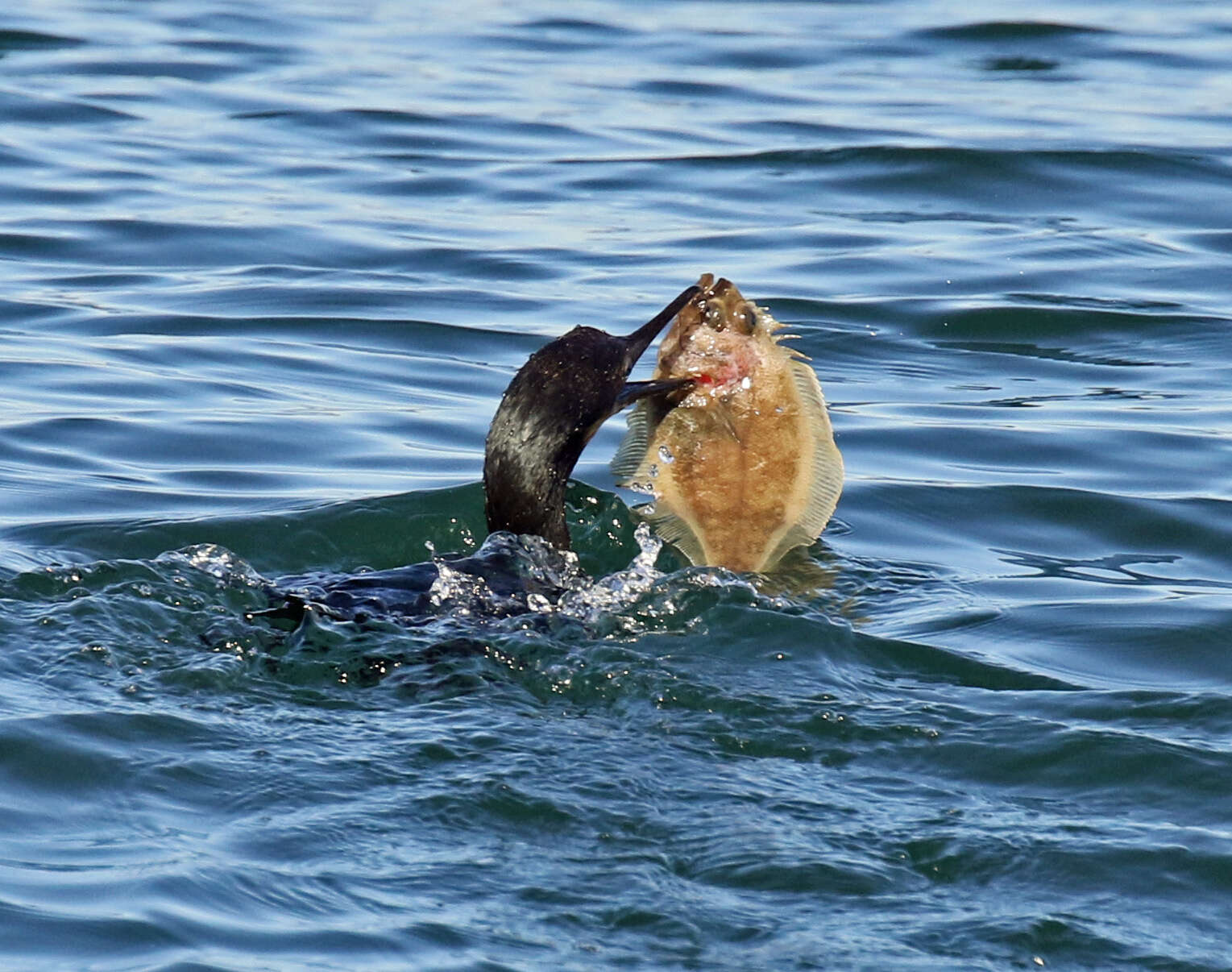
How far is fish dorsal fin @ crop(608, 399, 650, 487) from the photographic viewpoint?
6.41 meters

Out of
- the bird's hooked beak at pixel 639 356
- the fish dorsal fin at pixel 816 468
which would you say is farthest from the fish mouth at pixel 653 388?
the fish dorsal fin at pixel 816 468

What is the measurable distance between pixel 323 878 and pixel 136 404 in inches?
202

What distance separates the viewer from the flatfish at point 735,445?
6.28 m

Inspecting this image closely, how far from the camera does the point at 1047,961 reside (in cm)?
396

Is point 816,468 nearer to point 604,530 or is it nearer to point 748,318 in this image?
point 748,318

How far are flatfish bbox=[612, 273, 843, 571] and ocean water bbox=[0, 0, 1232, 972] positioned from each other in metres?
0.28

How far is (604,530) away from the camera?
23.9 ft

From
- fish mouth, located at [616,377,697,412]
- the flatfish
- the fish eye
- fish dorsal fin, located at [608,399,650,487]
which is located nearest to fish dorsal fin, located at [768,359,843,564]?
the flatfish

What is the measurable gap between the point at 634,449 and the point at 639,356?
331mm

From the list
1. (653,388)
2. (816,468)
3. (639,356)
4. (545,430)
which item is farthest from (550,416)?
(816,468)

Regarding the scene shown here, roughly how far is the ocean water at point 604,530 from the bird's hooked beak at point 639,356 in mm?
656

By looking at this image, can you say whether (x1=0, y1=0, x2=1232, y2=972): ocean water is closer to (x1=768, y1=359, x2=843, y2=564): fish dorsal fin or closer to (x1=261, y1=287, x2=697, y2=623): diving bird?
(x1=768, y1=359, x2=843, y2=564): fish dorsal fin

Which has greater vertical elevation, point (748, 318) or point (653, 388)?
point (748, 318)

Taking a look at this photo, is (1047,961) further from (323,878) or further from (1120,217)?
(1120,217)
